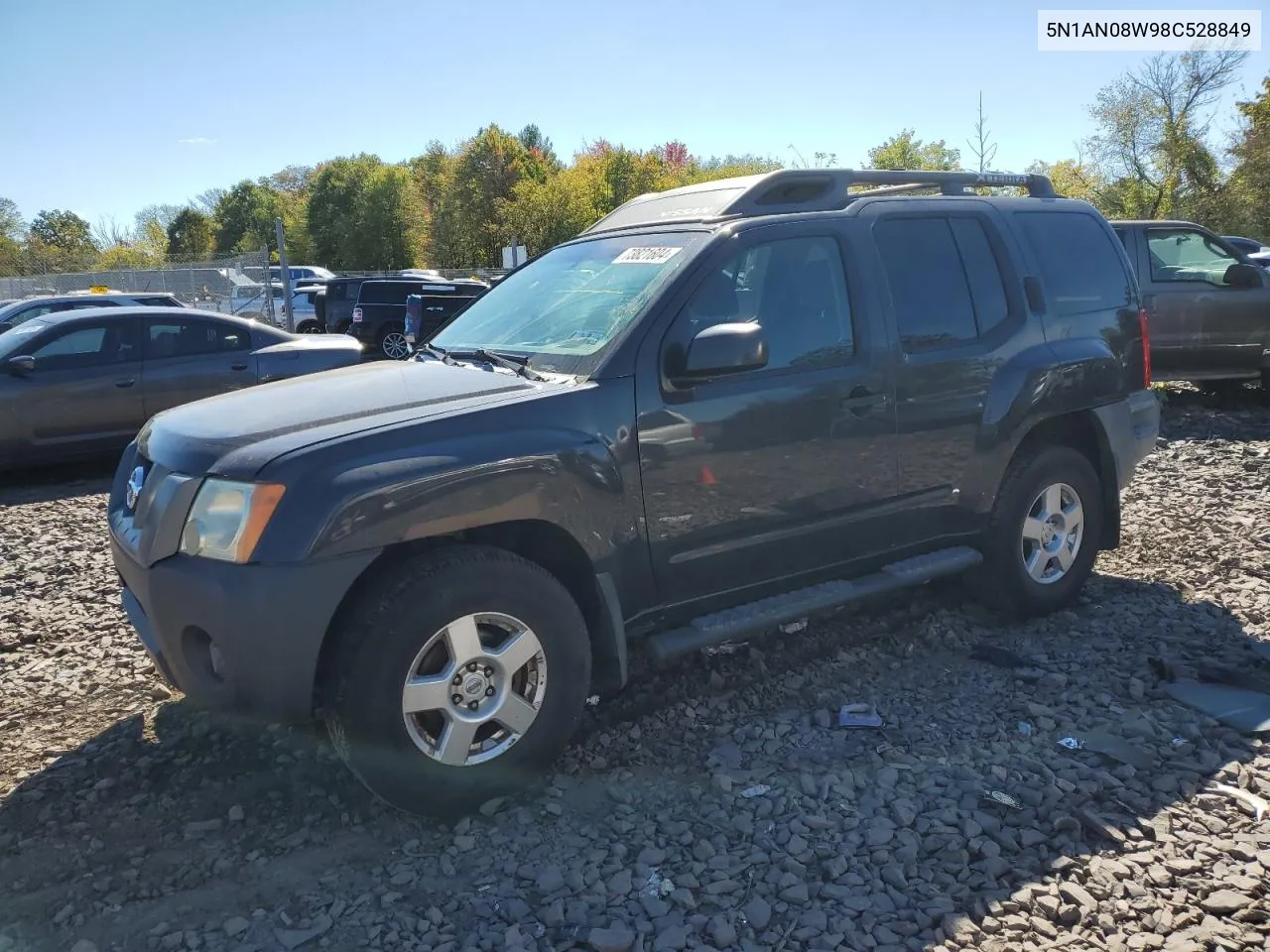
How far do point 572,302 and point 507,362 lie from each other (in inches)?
17.4

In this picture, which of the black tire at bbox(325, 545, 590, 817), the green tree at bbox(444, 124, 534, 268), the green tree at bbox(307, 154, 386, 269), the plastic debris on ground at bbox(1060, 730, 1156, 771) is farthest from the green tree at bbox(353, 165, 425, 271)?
the plastic debris on ground at bbox(1060, 730, 1156, 771)

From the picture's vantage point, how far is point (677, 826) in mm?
3109

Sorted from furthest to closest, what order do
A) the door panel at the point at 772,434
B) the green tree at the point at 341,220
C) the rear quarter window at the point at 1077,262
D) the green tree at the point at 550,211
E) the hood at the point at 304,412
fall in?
1. the green tree at the point at 341,220
2. the green tree at the point at 550,211
3. the rear quarter window at the point at 1077,262
4. the door panel at the point at 772,434
5. the hood at the point at 304,412

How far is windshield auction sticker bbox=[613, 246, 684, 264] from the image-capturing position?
3.76 m

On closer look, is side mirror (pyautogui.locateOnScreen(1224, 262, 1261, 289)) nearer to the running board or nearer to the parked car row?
the running board

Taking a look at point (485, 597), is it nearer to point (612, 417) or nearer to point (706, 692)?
point (612, 417)

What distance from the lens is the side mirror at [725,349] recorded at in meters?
3.34

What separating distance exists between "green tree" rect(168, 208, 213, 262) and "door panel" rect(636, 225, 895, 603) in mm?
77798

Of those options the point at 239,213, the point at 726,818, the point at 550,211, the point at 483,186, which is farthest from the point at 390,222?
the point at 726,818

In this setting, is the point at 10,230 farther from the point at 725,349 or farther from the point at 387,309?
the point at 725,349

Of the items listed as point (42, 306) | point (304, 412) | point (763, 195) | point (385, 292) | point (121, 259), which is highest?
point (121, 259)

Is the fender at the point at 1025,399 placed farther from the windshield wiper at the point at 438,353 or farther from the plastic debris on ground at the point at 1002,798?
the windshield wiper at the point at 438,353

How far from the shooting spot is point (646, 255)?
3.89m

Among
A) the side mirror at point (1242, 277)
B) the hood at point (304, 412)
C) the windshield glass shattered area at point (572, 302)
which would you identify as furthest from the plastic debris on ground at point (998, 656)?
the side mirror at point (1242, 277)
